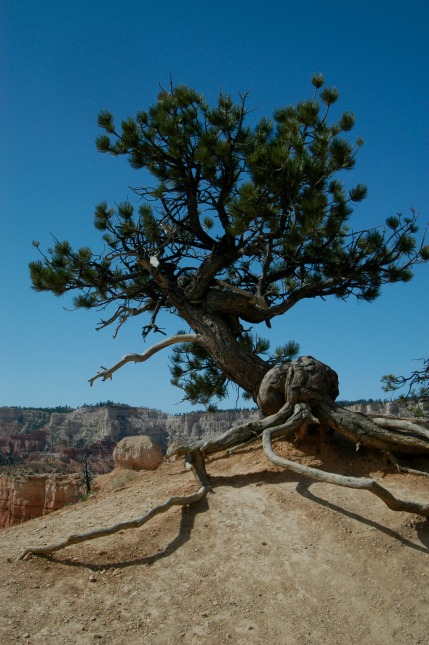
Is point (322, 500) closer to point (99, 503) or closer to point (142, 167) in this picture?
point (99, 503)

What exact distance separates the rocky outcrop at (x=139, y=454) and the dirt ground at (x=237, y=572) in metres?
14.6

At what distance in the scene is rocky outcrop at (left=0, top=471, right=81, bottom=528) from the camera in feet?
89.8

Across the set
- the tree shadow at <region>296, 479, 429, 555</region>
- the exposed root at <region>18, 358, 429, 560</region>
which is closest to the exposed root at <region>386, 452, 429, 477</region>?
the exposed root at <region>18, 358, 429, 560</region>

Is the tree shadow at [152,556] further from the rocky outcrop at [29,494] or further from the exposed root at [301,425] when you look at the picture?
the rocky outcrop at [29,494]

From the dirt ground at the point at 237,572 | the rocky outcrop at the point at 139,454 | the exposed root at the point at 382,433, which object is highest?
the rocky outcrop at the point at 139,454

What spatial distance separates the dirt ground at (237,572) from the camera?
15.5 feet

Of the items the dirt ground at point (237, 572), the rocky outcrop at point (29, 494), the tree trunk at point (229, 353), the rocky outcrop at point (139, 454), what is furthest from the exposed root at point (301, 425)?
the rocky outcrop at point (29, 494)

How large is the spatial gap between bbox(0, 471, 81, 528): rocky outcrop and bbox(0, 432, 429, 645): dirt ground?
70.7ft

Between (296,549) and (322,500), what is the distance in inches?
35.6

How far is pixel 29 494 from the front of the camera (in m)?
28.8

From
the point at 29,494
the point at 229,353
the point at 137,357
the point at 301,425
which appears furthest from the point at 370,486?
the point at 29,494

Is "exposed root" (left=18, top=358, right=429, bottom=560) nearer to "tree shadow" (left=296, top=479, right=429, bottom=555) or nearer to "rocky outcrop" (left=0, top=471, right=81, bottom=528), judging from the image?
"tree shadow" (left=296, top=479, right=429, bottom=555)

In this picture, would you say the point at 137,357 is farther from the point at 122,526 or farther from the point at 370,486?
the point at 370,486

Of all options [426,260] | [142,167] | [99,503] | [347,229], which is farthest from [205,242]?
[99,503]
